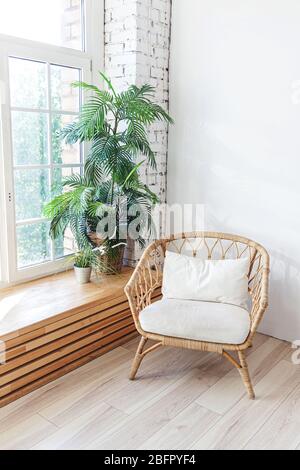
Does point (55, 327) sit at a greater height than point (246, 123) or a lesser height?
lesser

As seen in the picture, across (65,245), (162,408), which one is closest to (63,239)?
(65,245)

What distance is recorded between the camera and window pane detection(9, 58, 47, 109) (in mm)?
2452

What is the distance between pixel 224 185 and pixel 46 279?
1355mm

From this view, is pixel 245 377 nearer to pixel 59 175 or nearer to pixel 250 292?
pixel 250 292

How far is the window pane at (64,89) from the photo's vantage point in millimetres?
2669

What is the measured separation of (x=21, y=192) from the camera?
2604 mm

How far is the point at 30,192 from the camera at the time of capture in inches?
104

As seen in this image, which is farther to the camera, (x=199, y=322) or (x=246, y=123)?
(x=246, y=123)

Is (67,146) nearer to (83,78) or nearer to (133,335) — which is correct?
(83,78)

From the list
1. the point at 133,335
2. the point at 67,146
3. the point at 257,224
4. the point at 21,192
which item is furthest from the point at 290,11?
the point at 133,335

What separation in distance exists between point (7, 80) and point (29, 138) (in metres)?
0.35

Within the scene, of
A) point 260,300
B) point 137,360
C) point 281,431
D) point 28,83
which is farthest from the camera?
point 28,83

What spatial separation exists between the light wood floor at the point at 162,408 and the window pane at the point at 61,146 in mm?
1309

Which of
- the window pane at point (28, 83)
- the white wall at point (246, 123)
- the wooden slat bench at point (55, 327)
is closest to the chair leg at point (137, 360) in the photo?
the wooden slat bench at point (55, 327)
